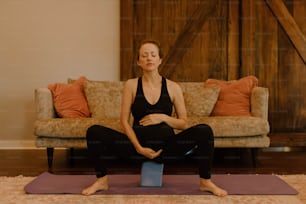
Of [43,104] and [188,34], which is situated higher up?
[188,34]

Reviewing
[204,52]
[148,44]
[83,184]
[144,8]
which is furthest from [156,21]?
[83,184]

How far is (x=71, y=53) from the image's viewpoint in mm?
4395

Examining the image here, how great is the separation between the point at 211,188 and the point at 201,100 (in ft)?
4.68

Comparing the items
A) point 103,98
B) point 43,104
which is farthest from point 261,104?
point 43,104

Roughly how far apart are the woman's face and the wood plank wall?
6.16 ft

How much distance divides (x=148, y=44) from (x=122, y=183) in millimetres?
931

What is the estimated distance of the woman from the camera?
234 cm

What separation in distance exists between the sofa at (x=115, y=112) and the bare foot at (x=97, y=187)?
31.3 inches

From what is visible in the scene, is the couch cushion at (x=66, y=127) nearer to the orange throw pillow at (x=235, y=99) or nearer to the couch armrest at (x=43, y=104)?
the couch armrest at (x=43, y=104)

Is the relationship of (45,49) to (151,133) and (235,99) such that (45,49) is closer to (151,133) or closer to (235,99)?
(235,99)

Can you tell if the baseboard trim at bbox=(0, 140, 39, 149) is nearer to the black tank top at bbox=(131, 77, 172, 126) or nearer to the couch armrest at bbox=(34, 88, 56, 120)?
the couch armrest at bbox=(34, 88, 56, 120)

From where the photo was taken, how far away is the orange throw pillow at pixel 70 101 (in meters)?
3.56

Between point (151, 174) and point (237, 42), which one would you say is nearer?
point (151, 174)

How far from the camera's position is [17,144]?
4.41 meters
